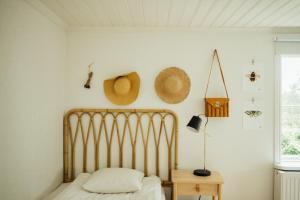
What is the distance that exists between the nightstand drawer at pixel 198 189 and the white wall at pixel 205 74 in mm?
404

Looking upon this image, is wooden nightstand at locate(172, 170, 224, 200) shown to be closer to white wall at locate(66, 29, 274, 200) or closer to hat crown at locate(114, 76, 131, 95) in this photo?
white wall at locate(66, 29, 274, 200)

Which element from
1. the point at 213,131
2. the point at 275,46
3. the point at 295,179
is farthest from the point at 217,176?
the point at 275,46

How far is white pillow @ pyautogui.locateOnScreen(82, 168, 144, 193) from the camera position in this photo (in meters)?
2.41

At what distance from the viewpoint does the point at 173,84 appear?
9.39ft

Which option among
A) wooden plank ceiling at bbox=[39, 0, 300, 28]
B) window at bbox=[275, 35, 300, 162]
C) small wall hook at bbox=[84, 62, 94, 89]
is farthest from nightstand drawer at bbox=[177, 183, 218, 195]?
wooden plank ceiling at bbox=[39, 0, 300, 28]

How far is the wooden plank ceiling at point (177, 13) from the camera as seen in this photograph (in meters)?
2.20

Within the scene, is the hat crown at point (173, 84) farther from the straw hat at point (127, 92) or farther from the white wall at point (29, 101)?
the white wall at point (29, 101)

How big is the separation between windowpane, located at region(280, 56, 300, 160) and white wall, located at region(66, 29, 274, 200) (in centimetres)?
21

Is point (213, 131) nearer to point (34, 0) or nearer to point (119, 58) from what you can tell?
point (119, 58)

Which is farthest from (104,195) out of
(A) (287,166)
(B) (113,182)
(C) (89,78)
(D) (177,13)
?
(A) (287,166)

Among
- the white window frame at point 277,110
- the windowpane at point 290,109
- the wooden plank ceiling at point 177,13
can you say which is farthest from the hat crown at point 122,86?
the windowpane at point 290,109

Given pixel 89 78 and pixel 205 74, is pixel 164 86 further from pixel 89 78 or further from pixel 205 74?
pixel 89 78

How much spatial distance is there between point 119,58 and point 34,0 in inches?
44.5

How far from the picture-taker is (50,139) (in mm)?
2613
